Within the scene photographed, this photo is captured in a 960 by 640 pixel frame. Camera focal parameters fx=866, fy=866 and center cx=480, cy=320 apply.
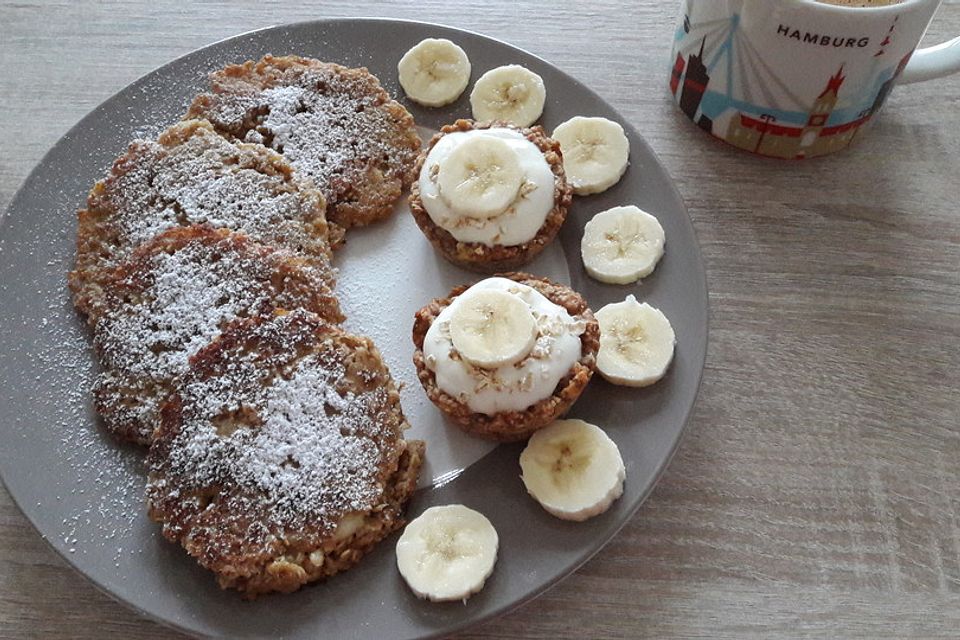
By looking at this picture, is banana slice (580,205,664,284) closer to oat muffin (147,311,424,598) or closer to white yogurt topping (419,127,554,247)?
white yogurt topping (419,127,554,247)

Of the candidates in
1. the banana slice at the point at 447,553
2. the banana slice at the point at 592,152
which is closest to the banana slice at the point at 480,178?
the banana slice at the point at 592,152

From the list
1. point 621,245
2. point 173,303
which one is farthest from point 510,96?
point 173,303

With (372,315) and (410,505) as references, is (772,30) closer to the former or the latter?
(372,315)

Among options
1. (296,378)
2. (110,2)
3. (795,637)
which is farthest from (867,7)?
(110,2)

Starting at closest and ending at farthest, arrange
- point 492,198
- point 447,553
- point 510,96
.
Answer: point 447,553 < point 492,198 < point 510,96

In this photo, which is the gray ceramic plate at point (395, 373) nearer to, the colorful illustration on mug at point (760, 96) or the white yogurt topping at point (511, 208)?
the white yogurt topping at point (511, 208)

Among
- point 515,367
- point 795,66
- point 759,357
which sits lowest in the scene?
point 759,357

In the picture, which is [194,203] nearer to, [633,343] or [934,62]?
[633,343]
